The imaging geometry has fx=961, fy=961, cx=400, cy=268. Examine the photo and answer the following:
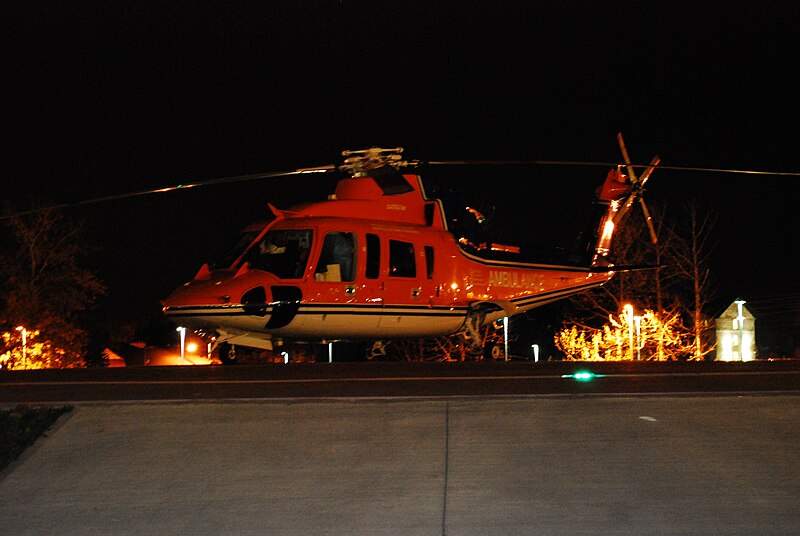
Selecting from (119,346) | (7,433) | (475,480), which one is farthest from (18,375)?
(119,346)

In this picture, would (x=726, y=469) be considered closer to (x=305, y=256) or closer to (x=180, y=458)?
(x=180, y=458)

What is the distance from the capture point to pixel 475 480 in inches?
264

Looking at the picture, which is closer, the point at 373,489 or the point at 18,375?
the point at 373,489

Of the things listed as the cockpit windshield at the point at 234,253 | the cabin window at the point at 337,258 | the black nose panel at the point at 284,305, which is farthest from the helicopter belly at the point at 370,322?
the cockpit windshield at the point at 234,253

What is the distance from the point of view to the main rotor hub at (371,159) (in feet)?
51.0

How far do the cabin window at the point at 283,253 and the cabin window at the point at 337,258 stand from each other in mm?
296

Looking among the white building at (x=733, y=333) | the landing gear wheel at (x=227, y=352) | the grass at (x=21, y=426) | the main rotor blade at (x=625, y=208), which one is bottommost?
the white building at (x=733, y=333)

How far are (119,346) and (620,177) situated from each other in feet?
140

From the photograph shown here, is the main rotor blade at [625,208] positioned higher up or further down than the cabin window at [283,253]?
higher up

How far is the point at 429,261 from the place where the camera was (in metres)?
16.7

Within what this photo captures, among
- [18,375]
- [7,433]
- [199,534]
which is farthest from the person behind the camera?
[18,375]

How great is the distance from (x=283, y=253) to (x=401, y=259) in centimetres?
213

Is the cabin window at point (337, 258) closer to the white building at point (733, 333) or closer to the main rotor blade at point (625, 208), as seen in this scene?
the main rotor blade at point (625, 208)

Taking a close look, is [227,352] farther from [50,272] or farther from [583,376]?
[50,272]
